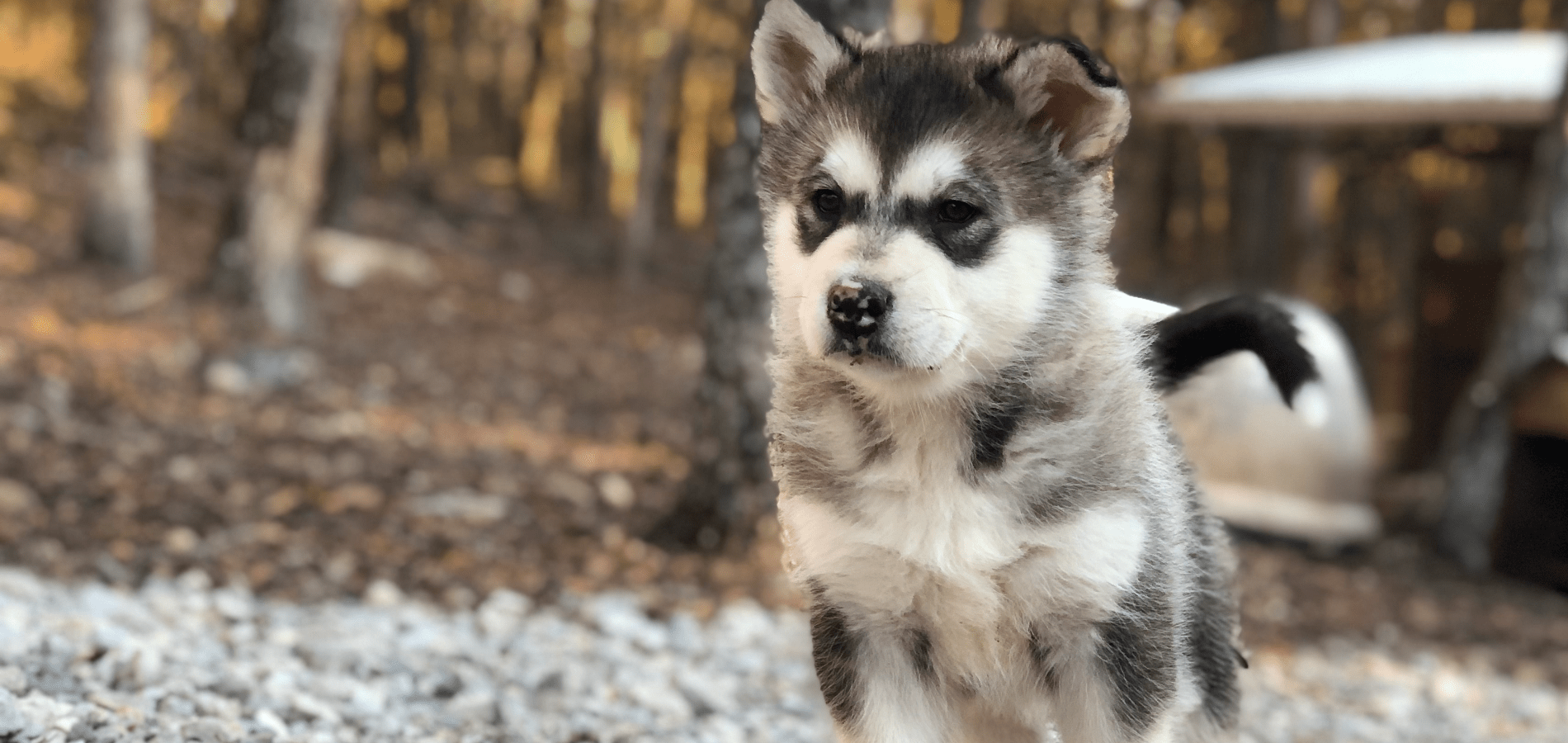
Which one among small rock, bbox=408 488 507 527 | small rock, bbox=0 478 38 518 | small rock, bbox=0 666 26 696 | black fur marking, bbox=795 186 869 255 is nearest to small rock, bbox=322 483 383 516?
small rock, bbox=408 488 507 527

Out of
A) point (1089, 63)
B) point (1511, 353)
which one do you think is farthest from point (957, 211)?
point (1511, 353)

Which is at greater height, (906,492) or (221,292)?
(906,492)

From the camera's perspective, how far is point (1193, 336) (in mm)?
3102

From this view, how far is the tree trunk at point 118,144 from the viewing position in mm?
13055

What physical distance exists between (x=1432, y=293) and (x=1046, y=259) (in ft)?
39.9

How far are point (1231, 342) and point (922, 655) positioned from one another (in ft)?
3.44

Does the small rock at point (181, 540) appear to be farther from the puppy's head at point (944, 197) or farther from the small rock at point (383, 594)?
the puppy's head at point (944, 197)

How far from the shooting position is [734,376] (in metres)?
6.85

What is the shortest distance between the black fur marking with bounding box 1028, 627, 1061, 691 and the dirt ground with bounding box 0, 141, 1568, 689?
389cm

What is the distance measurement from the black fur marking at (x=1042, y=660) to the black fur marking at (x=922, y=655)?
0.21 metres

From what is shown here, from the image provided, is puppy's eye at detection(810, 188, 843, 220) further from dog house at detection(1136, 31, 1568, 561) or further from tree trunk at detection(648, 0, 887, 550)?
dog house at detection(1136, 31, 1568, 561)

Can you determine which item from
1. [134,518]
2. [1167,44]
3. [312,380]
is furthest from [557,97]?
[134,518]

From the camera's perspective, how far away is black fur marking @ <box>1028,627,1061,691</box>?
2691 mm

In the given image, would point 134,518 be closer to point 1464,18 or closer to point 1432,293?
point 1432,293
